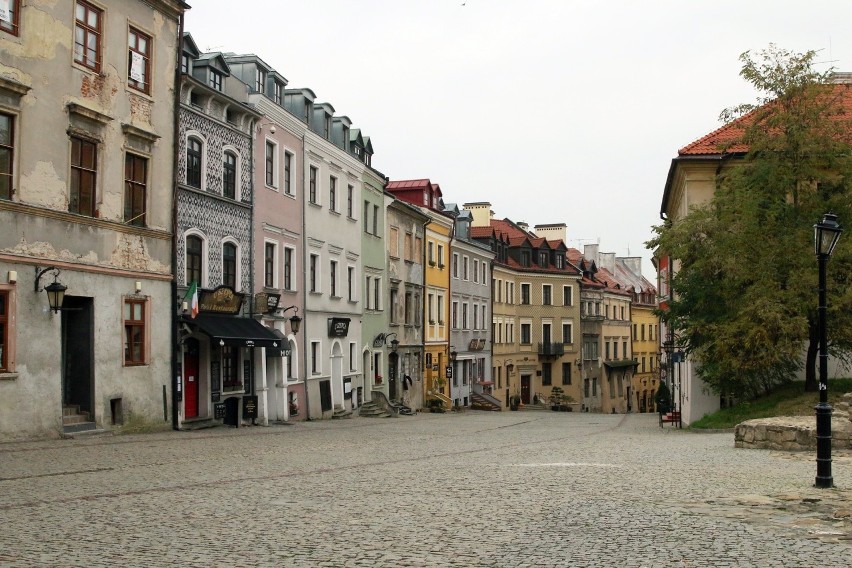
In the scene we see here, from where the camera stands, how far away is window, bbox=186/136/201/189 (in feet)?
91.2

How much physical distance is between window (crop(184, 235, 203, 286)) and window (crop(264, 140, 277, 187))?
19.0 ft

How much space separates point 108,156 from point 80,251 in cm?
258

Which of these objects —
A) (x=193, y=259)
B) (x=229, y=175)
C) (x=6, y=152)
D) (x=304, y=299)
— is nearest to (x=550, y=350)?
(x=304, y=299)

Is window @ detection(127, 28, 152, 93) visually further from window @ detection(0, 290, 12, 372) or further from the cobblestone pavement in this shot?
the cobblestone pavement

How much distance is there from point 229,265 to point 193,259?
2.59 metres

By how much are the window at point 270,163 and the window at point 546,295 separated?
43.2m

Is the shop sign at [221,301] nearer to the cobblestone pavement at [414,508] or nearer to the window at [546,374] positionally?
the cobblestone pavement at [414,508]

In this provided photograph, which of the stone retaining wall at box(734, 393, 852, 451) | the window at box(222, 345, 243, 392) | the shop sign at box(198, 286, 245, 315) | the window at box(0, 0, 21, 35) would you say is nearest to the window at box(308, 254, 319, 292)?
the window at box(222, 345, 243, 392)

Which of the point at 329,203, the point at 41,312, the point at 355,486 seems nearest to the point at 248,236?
the point at 329,203

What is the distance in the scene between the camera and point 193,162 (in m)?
28.1

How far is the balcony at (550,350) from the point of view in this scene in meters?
74.2

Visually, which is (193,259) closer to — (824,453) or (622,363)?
(824,453)

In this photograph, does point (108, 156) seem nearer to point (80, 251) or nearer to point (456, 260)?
point (80, 251)

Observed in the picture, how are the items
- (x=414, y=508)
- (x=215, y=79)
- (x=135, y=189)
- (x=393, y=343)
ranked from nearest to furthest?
1. (x=414, y=508)
2. (x=135, y=189)
3. (x=215, y=79)
4. (x=393, y=343)
